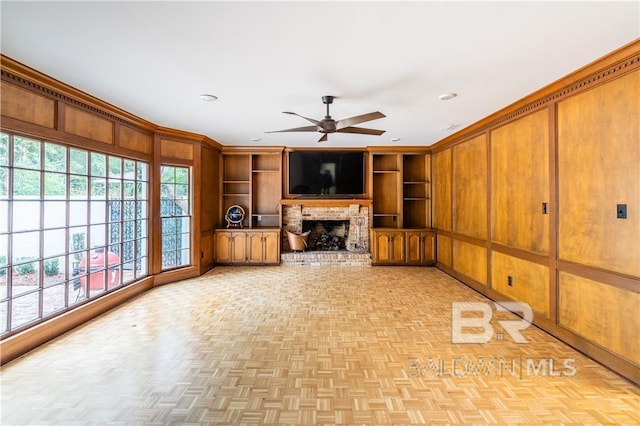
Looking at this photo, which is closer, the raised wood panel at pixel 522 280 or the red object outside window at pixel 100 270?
the raised wood panel at pixel 522 280

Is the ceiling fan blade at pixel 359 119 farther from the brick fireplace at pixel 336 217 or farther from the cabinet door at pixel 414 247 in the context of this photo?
the cabinet door at pixel 414 247

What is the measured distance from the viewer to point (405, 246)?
6.30m

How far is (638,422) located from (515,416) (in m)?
0.77

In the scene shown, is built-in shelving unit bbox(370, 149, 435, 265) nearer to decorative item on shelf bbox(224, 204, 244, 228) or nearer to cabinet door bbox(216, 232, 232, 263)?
decorative item on shelf bbox(224, 204, 244, 228)

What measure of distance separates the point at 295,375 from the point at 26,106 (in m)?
3.56

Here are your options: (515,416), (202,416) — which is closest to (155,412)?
(202,416)

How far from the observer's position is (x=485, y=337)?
3025 mm

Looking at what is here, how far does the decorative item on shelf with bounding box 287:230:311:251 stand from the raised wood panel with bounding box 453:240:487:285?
10.3 feet

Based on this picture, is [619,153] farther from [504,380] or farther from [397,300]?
[397,300]

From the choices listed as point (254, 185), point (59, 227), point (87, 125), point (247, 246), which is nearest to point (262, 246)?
point (247, 246)

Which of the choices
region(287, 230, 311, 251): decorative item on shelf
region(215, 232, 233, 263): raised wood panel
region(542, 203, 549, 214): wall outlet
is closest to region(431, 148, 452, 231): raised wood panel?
region(542, 203, 549, 214): wall outlet

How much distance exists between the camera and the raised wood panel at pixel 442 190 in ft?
18.9

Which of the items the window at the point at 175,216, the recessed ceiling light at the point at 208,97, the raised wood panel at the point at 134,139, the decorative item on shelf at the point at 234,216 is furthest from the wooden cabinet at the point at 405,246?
the raised wood panel at the point at 134,139

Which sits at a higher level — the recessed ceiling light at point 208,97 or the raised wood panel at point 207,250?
the recessed ceiling light at point 208,97
